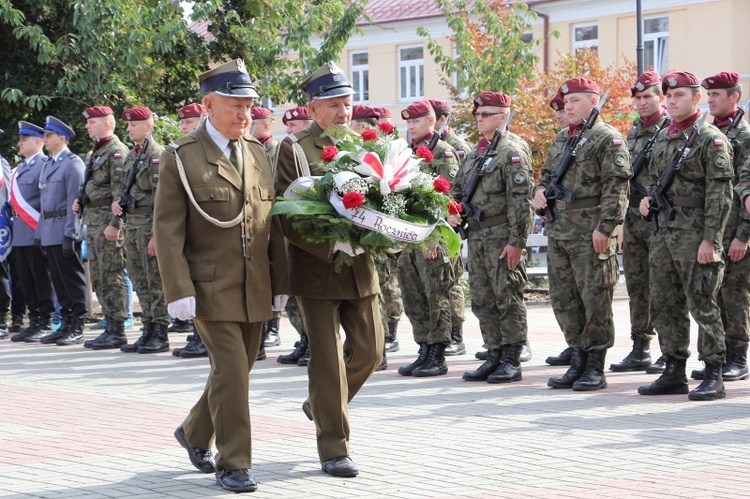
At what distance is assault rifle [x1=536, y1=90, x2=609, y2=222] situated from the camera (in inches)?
395

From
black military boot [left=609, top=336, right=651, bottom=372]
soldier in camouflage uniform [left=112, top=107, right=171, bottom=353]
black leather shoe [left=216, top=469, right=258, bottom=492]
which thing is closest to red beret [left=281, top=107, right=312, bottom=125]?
soldier in camouflage uniform [left=112, top=107, right=171, bottom=353]

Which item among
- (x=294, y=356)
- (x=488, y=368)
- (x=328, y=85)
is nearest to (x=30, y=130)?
(x=294, y=356)

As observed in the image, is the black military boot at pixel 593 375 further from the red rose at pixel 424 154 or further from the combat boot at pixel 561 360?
the red rose at pixel 424 154

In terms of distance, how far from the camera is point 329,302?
7.07 m

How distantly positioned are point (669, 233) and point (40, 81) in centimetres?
1214

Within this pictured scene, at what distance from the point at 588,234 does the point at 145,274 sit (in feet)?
17.2

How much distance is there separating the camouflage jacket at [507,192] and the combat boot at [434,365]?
3.56 feet

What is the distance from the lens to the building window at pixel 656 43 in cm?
3744

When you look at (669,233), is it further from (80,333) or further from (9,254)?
(9,254)

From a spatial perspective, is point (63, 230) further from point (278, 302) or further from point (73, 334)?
point (278, 302)

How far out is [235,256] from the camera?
22.2ft

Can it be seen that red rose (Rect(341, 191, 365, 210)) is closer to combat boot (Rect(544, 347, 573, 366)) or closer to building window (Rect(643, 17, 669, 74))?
combat boot (Rect(544, 347, 573, 366))

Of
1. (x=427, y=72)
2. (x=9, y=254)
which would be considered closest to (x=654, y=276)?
(x=9, y=254)

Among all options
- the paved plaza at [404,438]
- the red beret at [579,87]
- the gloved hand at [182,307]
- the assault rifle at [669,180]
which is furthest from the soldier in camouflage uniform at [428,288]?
the gloved hand at [182,307]
